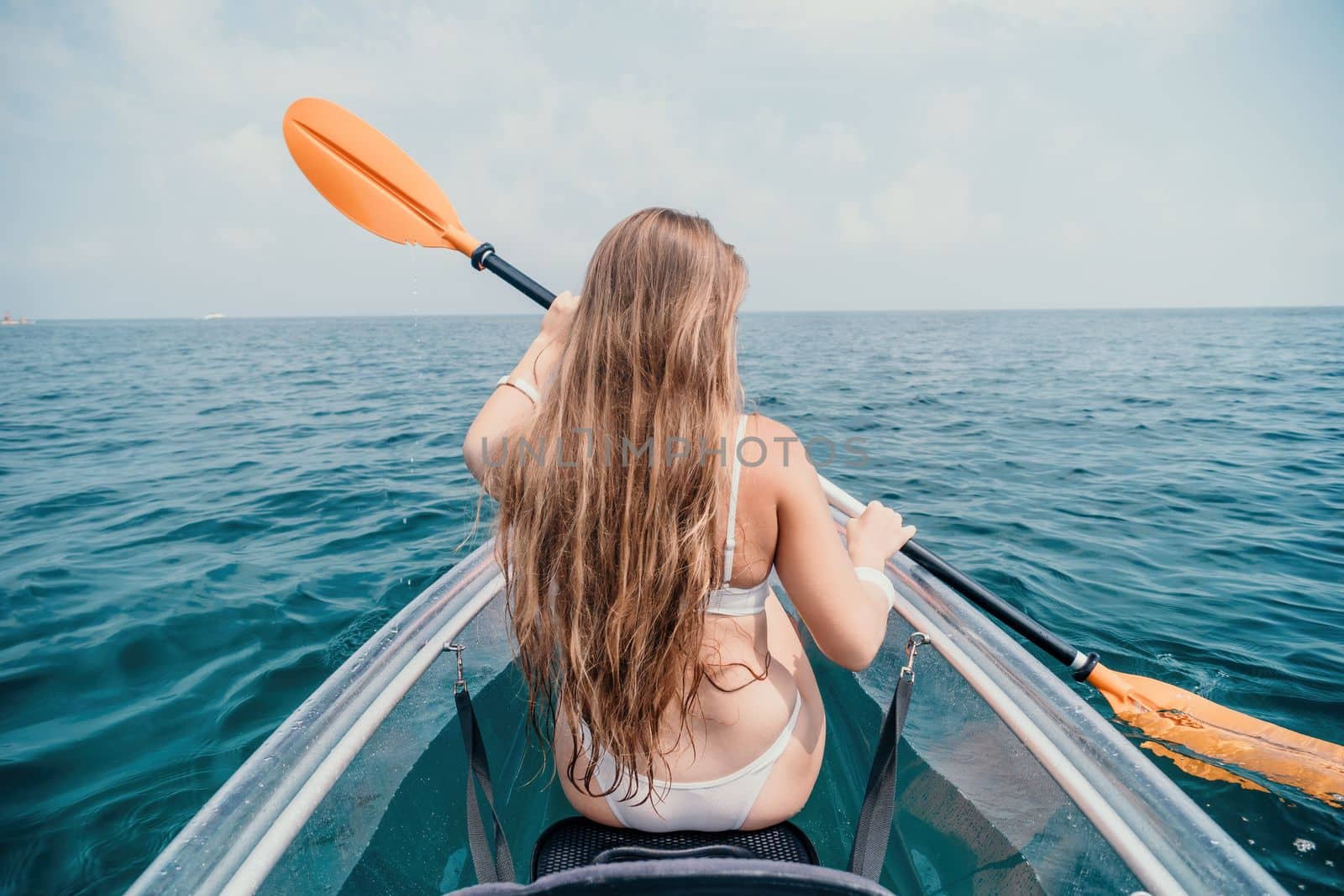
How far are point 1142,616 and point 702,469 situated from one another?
3.58 metres

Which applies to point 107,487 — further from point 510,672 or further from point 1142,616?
point 1142,616

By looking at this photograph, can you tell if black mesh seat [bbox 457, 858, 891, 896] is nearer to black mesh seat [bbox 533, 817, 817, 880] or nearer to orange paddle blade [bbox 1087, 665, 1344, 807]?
black mesh seat [bbox 533, 817, 817, 880]

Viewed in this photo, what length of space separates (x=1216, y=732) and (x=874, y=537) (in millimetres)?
1851

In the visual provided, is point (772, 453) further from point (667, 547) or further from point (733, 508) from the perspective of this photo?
point (667, 547)

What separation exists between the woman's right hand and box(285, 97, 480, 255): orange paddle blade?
203 centimetres

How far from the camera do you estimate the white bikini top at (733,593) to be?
48.4 inches

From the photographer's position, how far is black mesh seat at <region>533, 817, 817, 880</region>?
1.27 m

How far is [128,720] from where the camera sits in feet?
9.05

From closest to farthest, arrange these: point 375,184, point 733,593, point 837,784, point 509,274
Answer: point 733,593, point 837,784, point 509,274, point 375,184

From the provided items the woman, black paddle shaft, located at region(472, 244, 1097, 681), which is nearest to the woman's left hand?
the woman

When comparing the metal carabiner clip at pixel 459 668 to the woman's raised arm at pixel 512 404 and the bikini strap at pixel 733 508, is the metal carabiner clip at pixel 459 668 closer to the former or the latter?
the woman's raised arm at pixel 512 404

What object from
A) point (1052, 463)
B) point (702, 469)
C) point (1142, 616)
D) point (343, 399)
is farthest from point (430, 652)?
point (343, 399)

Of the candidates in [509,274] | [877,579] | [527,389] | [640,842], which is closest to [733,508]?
[877,579]

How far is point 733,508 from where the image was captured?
47.6 inches
